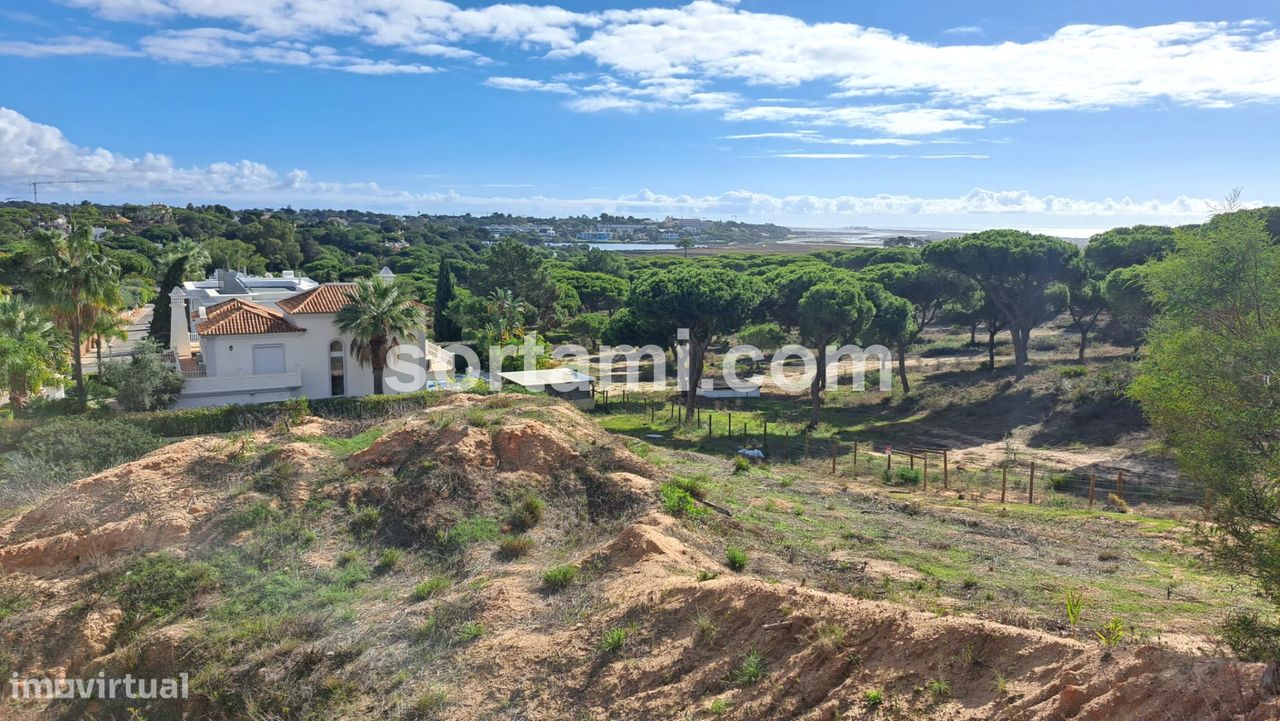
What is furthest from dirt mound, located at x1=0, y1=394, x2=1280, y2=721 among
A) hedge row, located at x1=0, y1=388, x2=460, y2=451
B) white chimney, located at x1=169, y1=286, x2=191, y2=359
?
white chimney, located at x1=169, y1=286, x2=191, y2=359

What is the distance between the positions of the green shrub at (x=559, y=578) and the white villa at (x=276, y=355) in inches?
706

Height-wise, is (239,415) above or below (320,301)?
below

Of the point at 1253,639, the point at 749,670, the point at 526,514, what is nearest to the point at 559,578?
the point at 526,514

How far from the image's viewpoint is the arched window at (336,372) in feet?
93.8

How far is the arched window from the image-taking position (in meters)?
28.6

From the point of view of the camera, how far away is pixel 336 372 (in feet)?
94.5

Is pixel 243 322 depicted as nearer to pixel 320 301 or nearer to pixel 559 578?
pixel 320 301

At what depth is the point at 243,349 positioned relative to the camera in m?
27.0

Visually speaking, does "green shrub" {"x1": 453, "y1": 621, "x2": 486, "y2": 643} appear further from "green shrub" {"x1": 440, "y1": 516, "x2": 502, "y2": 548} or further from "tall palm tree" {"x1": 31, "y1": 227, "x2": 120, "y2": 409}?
"tall palm tree" {"x1": 31, "y1": 227, "x2": 120, "y2": 409}

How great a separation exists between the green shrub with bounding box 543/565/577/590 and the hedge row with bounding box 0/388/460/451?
1114 centimetres

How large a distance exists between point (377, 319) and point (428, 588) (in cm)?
1603

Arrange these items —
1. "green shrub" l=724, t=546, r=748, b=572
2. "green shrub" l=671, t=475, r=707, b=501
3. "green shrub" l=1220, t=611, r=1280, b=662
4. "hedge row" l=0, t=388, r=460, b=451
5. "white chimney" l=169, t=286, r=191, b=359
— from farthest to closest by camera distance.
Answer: "white chimney" l=169, t=286, r=191, b=359 → "hedge row" l=0, t=388, r=460, b=451 → "green shrub" l=671, t=475, r=707, b=501 → "green shrub" l=724, t=546, r=748, b=572 → "green shrub" l=1220, t=611, r=1280, b=662

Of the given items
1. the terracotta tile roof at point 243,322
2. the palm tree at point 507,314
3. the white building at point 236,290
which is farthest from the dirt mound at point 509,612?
the palm tree at point 507,314

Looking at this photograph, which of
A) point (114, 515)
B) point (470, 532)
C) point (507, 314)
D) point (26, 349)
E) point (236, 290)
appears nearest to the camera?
point (470, 532)
